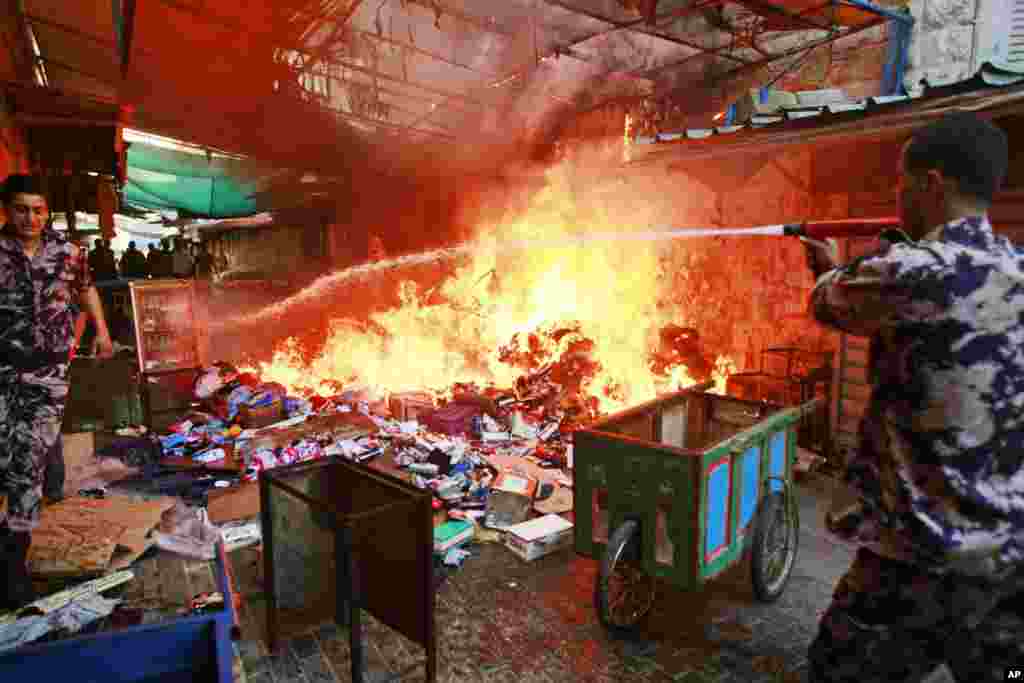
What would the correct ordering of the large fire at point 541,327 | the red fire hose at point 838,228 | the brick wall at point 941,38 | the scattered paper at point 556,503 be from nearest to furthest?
the red fire hose at point 838,228 < the scattered paper at point 556,503 < the brick wall at point 941,38 < the large fire at point 541,327

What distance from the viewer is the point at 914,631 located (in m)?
2.26

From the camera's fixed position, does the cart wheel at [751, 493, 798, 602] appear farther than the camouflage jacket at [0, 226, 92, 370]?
Yes

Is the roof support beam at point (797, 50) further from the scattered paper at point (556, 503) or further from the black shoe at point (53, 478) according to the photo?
the black shoe at point (53, 478)

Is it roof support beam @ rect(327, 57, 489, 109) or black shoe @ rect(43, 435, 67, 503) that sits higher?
roof support beam @ rect(327, 57, 489, 109)

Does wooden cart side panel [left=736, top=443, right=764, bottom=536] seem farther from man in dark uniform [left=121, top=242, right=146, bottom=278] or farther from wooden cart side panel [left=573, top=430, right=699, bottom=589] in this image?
man in dark uniform [left=121, top=242, right=146, bottom=278]

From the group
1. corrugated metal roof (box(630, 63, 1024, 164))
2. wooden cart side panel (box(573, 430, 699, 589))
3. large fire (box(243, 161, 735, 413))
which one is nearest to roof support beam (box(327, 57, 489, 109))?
large fire (box(243, 161, 735, 413))

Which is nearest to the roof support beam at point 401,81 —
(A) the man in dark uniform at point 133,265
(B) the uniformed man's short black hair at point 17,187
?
(A) the man in dark uniform at point 133,265

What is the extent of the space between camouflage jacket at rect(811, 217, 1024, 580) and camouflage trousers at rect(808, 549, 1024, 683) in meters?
0.10

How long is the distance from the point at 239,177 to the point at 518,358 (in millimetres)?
8864

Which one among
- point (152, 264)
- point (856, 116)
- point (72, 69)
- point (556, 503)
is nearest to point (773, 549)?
point (556, 503)

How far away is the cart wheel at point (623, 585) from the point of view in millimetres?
4180

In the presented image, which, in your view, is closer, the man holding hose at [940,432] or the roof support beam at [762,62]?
the man holding hose at [940,432]

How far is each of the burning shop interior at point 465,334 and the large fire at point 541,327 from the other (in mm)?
67

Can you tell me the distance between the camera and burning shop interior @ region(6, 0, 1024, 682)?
13.8ft
